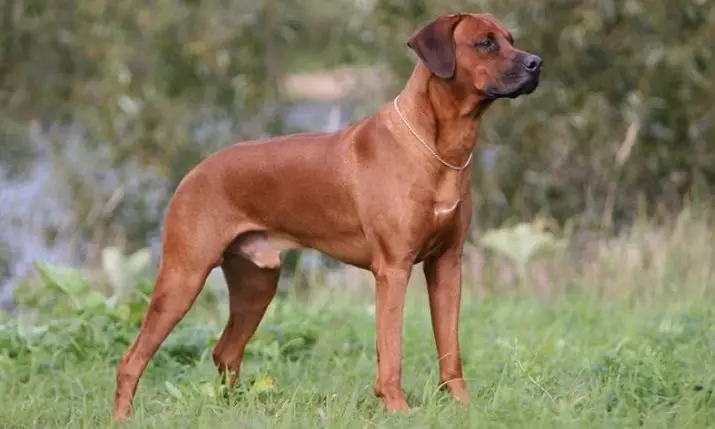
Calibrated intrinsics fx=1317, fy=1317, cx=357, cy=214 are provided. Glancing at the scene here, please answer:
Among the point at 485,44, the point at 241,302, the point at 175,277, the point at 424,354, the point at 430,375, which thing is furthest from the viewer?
the point at 424,354

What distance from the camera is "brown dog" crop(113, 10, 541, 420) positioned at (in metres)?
5.54

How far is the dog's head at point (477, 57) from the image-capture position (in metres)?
5.45

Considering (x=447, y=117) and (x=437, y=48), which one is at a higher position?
(x=437, y=48)

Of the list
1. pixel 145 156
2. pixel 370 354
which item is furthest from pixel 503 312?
pixel 145 156

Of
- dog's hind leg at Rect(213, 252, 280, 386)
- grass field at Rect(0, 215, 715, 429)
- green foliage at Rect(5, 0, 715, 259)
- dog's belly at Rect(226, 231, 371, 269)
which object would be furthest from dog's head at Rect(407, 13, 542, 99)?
green foliage at Rect(5, 0, 715, 259)

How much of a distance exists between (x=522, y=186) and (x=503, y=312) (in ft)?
11.5

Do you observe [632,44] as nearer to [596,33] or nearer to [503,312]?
[596,33]

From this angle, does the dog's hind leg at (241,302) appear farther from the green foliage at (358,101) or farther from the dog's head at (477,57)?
the green foliage at (358,101)

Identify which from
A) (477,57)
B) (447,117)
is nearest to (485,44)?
(477,57)

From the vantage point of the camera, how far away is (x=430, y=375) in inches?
246

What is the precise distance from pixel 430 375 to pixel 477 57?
63.0 inches

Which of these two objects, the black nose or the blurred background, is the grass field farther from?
the black nose

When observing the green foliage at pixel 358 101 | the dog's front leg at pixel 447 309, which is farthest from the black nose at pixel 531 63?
the green foliage at pixel 358 101

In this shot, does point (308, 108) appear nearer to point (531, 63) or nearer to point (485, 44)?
point (485, 44)
